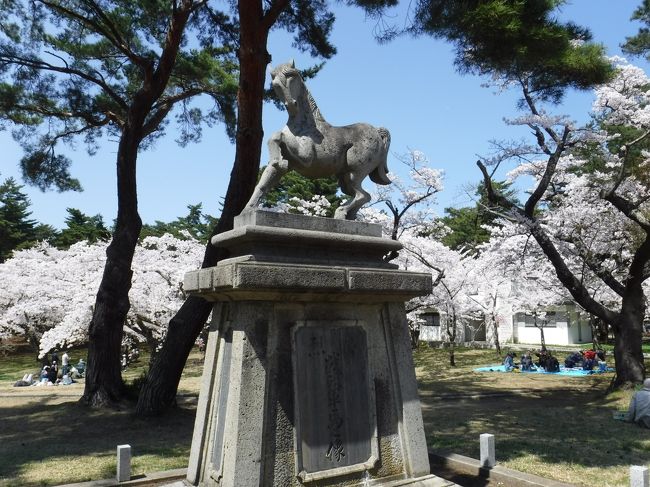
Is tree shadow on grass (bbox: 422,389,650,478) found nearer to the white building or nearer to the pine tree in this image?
the white building

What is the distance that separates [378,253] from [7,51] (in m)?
12.2

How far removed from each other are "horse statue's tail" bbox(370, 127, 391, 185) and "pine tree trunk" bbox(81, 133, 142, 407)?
8.78 meters

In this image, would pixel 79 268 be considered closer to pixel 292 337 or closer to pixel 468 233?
pixel 292 337

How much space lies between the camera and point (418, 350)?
33781mm

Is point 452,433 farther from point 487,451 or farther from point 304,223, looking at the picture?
point 304,223

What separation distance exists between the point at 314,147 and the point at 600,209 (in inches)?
571

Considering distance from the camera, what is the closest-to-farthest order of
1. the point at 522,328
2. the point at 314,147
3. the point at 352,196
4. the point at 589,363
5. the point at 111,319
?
the point at 314,147
the point at 352,196
the point at 111,319
the point at 589,363
the point at 522,328

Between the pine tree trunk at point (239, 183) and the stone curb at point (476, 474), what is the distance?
597 cm

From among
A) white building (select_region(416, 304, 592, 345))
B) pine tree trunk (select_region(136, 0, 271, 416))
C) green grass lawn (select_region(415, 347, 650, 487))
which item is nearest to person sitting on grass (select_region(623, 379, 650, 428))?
green grass lawn (select_region(415, 347, 650, 487))

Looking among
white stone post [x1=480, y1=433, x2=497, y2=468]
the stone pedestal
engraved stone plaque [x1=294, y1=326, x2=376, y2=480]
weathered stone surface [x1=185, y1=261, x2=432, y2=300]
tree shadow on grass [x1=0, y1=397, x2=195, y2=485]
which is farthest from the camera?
tree shadow on grass [x1=0, y1=397, x2=195, y2=485]

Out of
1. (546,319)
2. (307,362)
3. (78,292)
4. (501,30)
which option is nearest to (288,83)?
(307,362)

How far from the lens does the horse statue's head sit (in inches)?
204

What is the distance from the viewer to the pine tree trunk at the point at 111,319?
40.6ft

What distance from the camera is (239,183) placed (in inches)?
439
